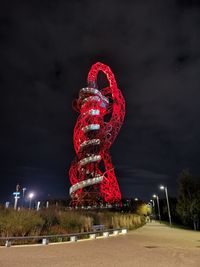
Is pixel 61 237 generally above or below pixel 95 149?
below

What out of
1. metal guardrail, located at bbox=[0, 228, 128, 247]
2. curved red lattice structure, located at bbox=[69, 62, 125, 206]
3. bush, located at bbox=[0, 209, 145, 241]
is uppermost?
curved red lattice structure, located at bbox=[69, 62, 125, 206]

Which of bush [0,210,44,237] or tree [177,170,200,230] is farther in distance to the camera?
tree [177,170,200,230]

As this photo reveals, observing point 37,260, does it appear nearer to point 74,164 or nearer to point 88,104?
point 74,164

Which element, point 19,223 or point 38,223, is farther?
point 38,223

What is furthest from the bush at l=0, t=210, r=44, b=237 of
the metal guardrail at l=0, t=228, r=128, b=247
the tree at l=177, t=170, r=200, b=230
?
the tree at l=177, t=170, r=200, b=230

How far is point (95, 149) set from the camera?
37750 millimetres

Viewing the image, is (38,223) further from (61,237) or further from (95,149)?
(95,149)

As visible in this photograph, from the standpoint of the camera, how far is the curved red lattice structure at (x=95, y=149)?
35094 millimetres

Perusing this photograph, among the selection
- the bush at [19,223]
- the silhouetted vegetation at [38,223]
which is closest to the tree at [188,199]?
the silhouetted vegetation at [38,223]

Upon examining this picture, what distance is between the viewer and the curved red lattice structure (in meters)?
35.1

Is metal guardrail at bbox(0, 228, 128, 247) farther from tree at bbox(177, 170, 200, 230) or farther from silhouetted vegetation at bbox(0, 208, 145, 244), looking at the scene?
tree at bbox(177, 170, 200, 230)

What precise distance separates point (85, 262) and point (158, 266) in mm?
1936

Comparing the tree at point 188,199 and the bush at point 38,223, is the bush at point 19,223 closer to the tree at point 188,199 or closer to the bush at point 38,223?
the bush at point 38,223

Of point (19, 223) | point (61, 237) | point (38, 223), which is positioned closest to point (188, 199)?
point (61, 237)
